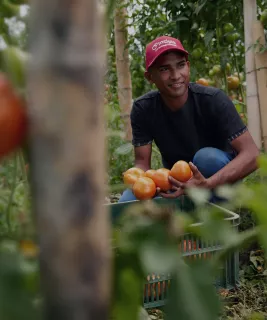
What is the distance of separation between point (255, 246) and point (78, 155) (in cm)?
194

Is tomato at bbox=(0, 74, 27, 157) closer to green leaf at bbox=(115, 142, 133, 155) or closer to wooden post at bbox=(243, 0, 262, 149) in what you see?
wooden post at bbox=(243, 0, 262, 149)

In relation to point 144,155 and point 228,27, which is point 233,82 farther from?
point 144,155

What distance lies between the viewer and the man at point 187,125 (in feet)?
6.17

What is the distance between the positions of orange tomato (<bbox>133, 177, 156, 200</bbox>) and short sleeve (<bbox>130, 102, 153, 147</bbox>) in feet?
1.81

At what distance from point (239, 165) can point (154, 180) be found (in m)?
0.36

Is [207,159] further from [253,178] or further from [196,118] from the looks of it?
[253,178]

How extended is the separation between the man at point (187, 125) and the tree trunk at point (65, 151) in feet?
4.74

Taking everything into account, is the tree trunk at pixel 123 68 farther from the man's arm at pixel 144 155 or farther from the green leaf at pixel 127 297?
the green leaf at pixel 127 297

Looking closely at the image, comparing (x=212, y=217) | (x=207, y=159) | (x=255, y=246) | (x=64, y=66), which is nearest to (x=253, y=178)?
(x=255, y=246)

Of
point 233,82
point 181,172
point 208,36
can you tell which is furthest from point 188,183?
point 233,82

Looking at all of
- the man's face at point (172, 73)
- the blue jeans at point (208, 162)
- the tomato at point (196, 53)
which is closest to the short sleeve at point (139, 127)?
the man's face at point (172, 73)

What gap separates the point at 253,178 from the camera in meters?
2.34

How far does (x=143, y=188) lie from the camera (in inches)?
64.3

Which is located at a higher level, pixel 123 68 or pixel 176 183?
pixel 123 68
